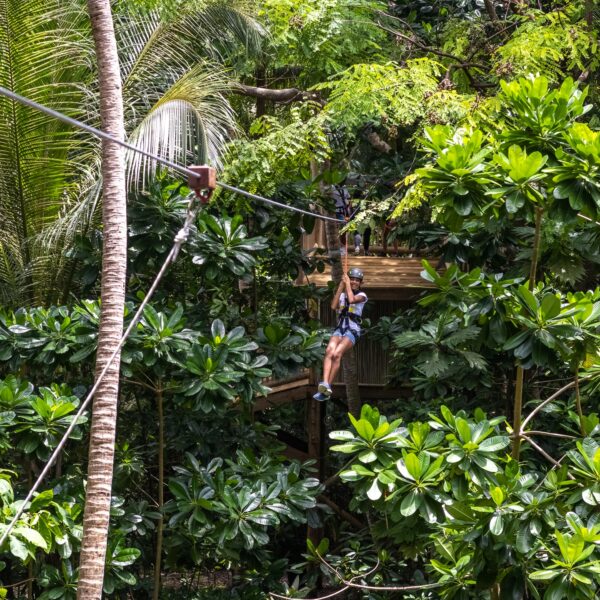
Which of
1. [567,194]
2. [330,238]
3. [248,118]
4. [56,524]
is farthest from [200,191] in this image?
[248,118]

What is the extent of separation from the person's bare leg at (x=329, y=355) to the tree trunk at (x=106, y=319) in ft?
9.75

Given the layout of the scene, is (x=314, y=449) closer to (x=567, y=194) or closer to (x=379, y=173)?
(x=379, y=173)

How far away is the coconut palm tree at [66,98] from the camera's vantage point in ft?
30.3

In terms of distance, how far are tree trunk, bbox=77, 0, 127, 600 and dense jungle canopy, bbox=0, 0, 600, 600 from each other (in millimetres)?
500

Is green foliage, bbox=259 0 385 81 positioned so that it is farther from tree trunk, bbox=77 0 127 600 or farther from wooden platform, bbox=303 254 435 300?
tree trunk, bbox=77 0 127 600

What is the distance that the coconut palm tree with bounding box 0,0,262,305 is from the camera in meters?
9.23

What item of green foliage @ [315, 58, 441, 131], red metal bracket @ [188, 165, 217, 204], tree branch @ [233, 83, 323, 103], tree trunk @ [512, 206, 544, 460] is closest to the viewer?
red metal bracket @ [188, 165, 217, 204]

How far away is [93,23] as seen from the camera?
23.6ft

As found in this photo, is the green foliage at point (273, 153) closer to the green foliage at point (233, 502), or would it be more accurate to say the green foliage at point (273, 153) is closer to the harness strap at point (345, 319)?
the harness strap at point (345, 319)

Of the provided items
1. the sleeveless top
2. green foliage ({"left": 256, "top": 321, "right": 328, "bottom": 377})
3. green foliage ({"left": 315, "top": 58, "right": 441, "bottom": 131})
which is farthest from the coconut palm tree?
the sleeveless top

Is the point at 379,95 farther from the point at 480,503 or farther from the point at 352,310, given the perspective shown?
the point at 480,503

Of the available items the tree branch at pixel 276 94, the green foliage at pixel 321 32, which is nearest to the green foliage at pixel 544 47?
the green foliage at pixel 321 32

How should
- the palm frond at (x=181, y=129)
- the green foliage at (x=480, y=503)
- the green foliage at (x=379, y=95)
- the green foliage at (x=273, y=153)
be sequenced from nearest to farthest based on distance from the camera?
1. the green foliage at (x=480, y=503)
2. the palm frond at (x=181, y=129)
3. the green foliage at (x=379, y=95)
4. the green foliage at (x=273, y=153)

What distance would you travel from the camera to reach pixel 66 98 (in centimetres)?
966
